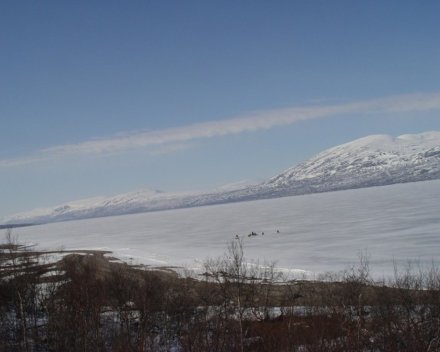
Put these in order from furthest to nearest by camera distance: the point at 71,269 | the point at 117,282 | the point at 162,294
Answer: the point at 71,269 < the point at 117,282 < the point at 162,294

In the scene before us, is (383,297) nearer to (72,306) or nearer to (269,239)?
(72,306)

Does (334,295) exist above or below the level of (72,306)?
below

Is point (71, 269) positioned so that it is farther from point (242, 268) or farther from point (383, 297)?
point (383, 297)

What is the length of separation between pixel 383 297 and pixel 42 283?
28.6m

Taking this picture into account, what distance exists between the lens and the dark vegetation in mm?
21094

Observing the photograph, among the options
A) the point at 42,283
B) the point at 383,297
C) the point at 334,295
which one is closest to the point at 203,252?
the point at 42,283

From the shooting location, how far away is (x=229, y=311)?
27734mm

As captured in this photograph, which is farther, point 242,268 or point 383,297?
point 242,268

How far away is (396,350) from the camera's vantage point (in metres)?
19.2

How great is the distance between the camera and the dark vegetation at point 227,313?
2109 cm

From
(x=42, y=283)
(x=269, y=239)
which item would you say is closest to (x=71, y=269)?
(x=42, y=283)

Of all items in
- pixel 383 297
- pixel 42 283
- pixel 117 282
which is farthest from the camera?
pixel 42 283

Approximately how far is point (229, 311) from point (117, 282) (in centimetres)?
1162

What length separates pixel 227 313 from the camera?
1042 inches
